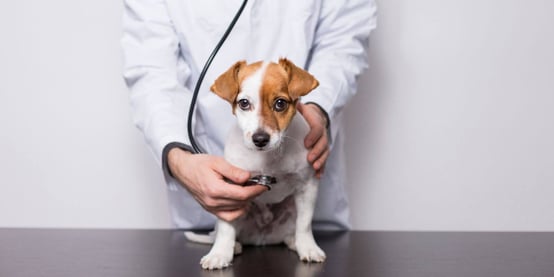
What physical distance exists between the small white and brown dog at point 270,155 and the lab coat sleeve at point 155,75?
187 millimetres

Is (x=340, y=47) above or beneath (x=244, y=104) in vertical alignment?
above

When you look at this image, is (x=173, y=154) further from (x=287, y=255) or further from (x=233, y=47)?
(x=233, y=47)

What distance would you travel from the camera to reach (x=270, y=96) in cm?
95

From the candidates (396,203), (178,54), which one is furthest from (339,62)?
(396,203)

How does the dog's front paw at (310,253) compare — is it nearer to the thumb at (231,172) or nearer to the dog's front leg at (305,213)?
the dog's front leg at (305,213)

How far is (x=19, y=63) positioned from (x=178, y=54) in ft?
2.86

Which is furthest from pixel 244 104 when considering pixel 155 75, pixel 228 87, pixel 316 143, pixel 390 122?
pixel 390 122

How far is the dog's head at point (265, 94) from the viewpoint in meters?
0.93

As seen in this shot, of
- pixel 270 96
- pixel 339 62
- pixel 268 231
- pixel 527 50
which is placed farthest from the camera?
pixel 527 50

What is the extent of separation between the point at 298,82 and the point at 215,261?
1.03 feet

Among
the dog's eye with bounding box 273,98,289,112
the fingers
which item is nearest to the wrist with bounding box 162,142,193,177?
the fingers

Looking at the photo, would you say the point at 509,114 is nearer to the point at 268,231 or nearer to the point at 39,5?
the point at 268,231

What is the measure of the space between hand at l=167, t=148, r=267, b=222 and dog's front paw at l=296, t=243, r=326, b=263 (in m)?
0.12

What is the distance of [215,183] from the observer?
988 millimetres
